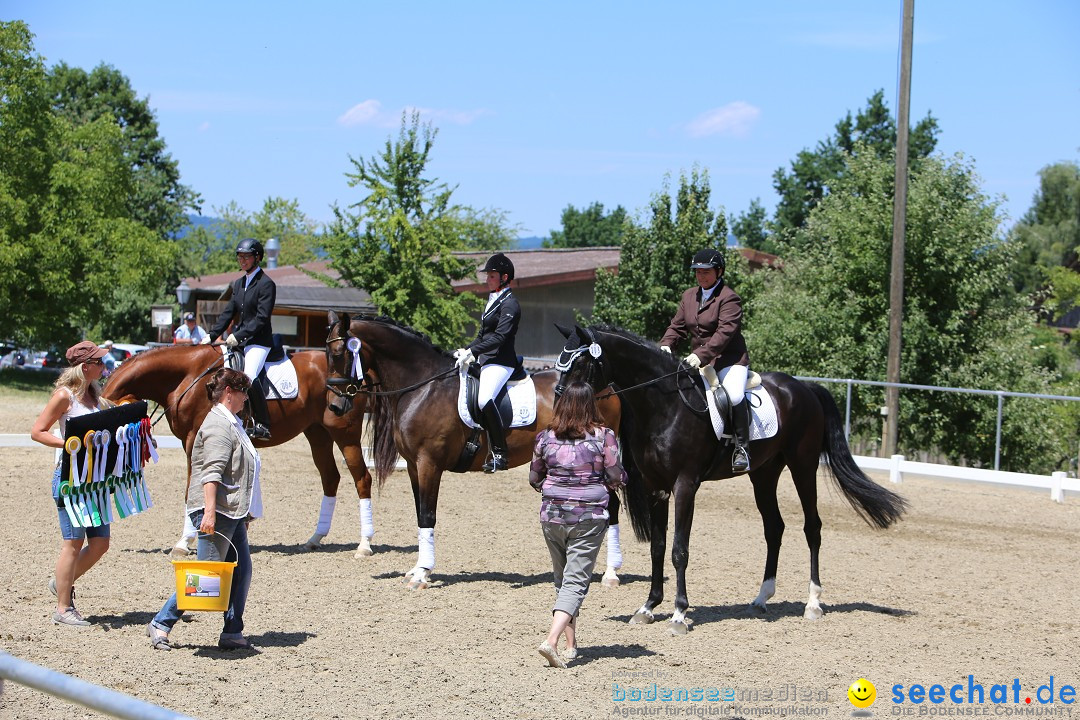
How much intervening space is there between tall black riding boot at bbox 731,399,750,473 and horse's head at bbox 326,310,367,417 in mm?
3325

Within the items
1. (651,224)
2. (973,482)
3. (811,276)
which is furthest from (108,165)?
(973,482)

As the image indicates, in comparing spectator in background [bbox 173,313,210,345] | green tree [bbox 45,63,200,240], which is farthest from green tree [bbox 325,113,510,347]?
green tree [bbox 45,63,200,240]

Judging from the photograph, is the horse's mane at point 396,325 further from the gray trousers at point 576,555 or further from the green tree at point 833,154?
the green tree at point 833,154

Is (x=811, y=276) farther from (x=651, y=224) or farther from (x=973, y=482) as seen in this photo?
(x=973, y=482)

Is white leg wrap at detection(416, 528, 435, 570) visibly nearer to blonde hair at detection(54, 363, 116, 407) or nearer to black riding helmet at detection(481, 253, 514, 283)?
black riding helmet at detection(481, 253, 514, 283)

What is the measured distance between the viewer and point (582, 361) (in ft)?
24.8

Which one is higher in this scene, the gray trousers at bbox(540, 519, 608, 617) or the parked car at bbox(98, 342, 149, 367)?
the parked car at bbox(98, 342, 149, 367)

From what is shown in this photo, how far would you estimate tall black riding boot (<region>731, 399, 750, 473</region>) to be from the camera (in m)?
8.24

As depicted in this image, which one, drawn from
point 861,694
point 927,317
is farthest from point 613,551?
point 927,317

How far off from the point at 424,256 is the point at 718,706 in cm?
1704

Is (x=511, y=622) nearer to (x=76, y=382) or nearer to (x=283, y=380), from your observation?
(x=76, y=382)

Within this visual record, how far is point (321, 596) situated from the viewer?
8.47 meters

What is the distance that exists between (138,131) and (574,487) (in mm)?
55715

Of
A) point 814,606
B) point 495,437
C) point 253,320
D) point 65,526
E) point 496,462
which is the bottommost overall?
point 814,606
